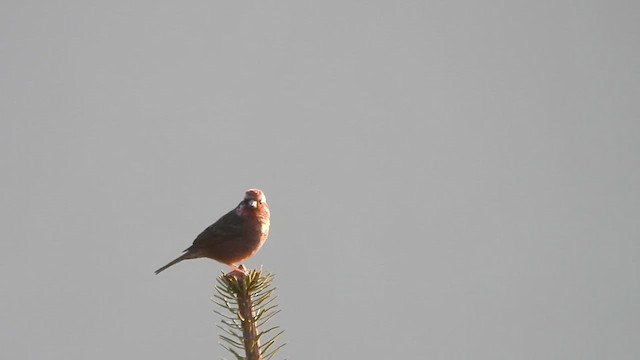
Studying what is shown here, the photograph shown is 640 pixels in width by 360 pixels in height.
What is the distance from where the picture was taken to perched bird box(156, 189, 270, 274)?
9367 mm

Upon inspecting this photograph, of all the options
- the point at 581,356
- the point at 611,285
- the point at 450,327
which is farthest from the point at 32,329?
the point at 611,285

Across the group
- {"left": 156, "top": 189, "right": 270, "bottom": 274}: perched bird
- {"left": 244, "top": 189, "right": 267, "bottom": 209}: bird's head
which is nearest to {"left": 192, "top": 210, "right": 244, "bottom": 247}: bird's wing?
{"left": 156, "top": 189, "right": 270, "bottom": 274}: perched bird

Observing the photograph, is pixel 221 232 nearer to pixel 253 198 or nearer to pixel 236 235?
pixel 236 235

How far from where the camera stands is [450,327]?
186m

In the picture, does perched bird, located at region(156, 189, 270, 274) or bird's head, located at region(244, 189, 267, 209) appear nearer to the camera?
perched bird, located at region(156, 189, 270, 274)

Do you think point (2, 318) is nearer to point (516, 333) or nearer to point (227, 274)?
point (516, 333)

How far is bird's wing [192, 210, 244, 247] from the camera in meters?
A: 9.39

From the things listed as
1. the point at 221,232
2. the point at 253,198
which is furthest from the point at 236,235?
the point at 253,198

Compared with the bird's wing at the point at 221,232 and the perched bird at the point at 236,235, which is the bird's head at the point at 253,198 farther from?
the bird's wing at the point at 221,232

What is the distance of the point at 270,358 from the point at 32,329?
192492 millimetres

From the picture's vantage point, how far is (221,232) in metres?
9.47

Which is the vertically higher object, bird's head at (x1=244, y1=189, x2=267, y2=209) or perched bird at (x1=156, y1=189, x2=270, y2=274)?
bird's head at (x1=244, y1=189, x2=267, y2=209)

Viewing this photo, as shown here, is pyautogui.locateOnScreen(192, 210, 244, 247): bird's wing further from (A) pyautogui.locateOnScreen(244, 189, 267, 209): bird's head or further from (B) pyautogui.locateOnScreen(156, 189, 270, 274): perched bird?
(A) pyautogui.locateOnScreen(244, 189, 267, 209): bird's head

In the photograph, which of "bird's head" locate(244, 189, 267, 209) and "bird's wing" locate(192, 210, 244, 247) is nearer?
"bird's wing" locate(192, 210, 244, 247)
